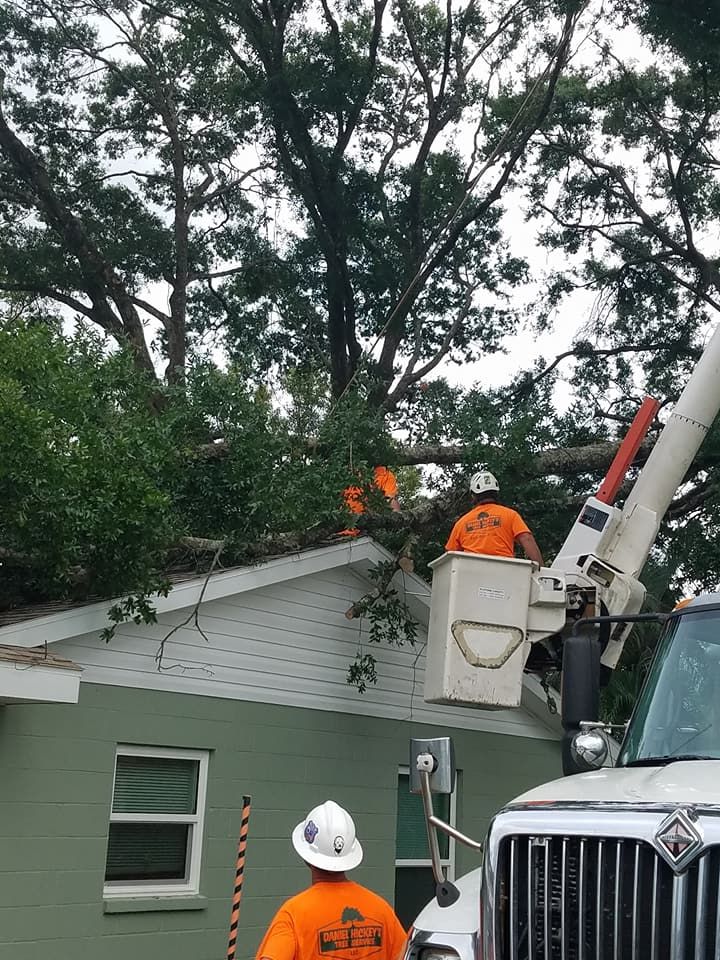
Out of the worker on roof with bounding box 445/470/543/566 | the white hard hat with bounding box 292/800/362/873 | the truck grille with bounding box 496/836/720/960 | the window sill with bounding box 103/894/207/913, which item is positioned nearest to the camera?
the truck grille with bounding box 496/836/720/960

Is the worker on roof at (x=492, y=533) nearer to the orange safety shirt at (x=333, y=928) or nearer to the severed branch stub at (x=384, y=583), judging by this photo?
the severed branch stub at (x=384, y=583)

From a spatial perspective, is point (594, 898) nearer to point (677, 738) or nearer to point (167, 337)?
point (677, 738)

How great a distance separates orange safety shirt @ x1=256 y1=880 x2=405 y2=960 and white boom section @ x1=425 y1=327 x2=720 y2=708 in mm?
4576

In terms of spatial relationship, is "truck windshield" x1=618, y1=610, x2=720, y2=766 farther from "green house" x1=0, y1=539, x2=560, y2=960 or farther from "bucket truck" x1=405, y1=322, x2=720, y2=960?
"green house" x1=0, y1=539, x2=560, y2=960

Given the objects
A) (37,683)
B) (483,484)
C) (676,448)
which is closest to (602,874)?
(37,683)

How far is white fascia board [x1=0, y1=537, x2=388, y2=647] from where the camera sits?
9.16 m

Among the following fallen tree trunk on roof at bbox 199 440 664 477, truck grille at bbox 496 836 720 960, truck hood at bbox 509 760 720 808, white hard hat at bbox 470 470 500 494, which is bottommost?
truck grille at bbox 496 836 720 960

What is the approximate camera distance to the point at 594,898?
4125 millimetres

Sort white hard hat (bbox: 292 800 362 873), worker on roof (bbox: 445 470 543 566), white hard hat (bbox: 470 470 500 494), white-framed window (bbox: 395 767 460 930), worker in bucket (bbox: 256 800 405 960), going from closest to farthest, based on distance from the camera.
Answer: worker in bucket (bbox: 256 800 405 960) → white hard hat (bbox: 292 800 362 873) → worker on roof (bbox: 445 470 543 566) → white hard hat (bbox: 470 470 500 494) → white-framed window (bbox: 395 767 460 930)

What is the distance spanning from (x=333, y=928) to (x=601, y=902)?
1.35 m

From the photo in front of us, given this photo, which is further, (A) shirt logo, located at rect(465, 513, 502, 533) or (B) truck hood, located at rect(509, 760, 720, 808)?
(A) shirt logo, located at rect(465, 513, 502, 533)

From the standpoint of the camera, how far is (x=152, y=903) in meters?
9.74

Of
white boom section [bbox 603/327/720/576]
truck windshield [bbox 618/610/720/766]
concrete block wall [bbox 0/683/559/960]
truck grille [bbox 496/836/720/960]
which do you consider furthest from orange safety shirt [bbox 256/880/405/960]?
white boom section [bbox 603/327/720/576]

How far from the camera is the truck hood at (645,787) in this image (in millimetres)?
4234
